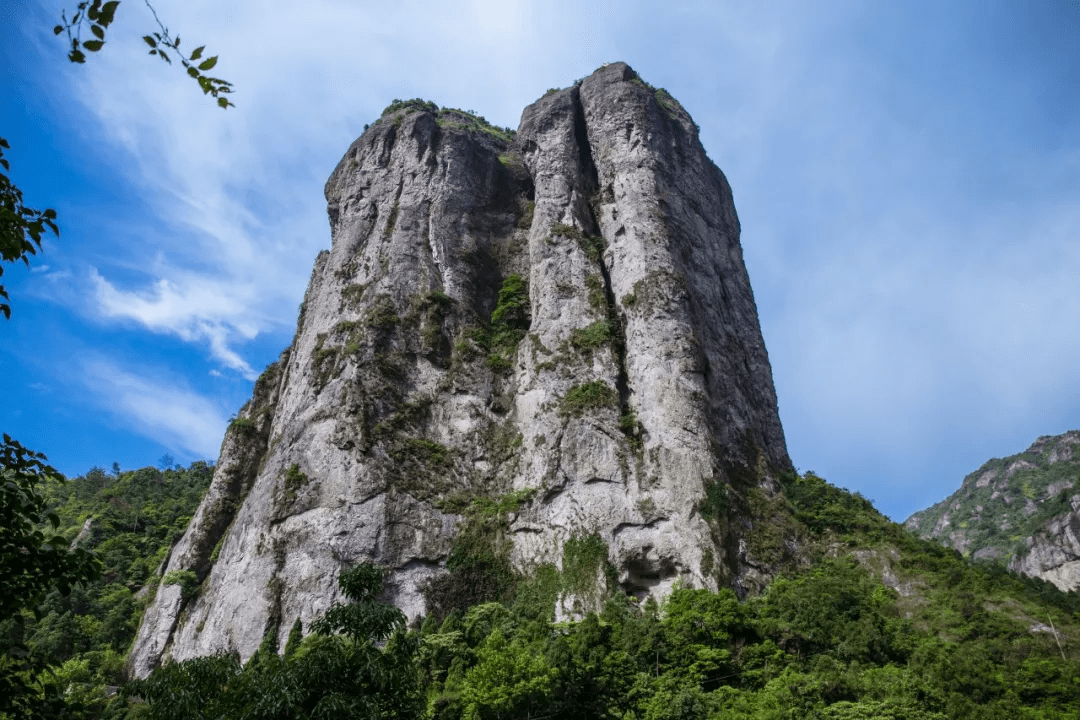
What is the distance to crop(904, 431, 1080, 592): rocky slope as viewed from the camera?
6219cm

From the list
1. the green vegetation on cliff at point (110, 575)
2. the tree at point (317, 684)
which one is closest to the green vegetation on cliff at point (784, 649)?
the tree at point (317, 684)

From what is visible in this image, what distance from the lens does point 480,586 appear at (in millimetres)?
29469

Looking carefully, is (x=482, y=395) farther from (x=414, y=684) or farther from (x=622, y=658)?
(x=414, y=684)

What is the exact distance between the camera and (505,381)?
37844 mm

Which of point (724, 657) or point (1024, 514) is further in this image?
point (1024, 514)

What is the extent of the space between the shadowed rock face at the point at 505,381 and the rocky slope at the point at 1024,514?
3972 cm

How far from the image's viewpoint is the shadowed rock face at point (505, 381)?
96.8 ft

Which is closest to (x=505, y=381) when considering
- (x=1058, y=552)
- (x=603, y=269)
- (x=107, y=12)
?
(x=603, y=269)

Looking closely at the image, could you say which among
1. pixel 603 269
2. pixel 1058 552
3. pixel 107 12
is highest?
pixel 603 269

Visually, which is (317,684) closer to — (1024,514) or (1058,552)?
(1058,552)

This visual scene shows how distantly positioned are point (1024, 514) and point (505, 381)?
82.8 meters

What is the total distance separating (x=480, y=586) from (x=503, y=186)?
1120 inches

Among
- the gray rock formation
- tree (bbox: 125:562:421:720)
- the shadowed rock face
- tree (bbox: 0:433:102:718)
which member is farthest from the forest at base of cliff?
the gray rock formation

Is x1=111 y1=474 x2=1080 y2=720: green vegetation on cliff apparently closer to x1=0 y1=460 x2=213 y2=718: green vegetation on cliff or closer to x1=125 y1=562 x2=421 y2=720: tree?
x1=125 y1=562 x2=421 y2=720: tree
